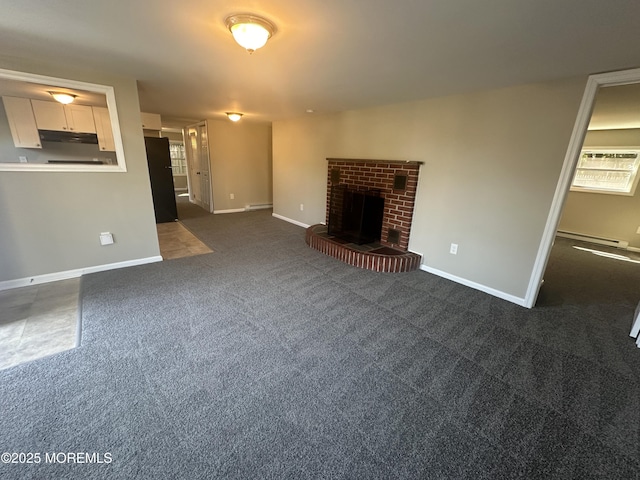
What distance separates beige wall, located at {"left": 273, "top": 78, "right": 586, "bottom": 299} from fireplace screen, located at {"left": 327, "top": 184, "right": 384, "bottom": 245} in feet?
2.01

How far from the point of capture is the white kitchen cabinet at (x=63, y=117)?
388cm

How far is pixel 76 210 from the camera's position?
2.94 m

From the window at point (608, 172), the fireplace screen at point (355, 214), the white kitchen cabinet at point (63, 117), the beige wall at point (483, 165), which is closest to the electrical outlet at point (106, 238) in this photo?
the white kitchen cabinet at point (63, 117)

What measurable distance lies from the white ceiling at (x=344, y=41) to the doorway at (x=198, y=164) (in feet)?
12.2

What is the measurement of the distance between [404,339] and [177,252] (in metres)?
3.46

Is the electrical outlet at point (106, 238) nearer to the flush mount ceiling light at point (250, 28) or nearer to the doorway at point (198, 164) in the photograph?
the flush mount ceiling light at point (250, 28)

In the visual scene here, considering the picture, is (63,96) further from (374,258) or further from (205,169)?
(374,258)

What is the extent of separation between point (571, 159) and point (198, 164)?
295 inches

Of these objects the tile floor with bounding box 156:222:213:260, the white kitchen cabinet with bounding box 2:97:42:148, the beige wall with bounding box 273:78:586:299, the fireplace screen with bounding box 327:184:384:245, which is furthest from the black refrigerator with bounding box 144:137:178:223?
the beige wall with bounding box 273:78:586:299

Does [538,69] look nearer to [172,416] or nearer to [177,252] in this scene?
[172,416]

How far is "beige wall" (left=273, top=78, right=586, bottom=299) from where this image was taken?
2.47 metres

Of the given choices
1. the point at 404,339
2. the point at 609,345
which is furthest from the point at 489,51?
the point at 609,345

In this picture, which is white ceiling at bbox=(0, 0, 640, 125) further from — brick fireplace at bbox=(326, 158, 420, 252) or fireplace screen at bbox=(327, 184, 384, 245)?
fireplace screen at bbox=(327, 184, 384, 245)

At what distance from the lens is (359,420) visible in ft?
4.81
